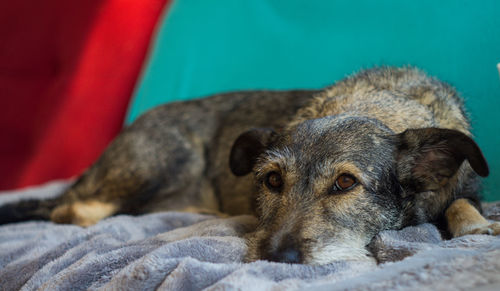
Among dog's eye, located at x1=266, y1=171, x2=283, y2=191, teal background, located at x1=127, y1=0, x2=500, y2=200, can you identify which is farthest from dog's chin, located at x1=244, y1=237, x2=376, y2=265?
teal background, located at x1=127, y1=0, x2=500, y2=200

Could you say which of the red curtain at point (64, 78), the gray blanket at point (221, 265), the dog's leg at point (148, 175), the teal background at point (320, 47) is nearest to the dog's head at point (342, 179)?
the gray blanket at point (221, 265)

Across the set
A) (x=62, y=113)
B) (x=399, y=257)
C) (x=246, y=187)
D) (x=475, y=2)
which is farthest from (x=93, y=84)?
(x=399, y=257)

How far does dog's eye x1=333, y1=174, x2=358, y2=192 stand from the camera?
216 centimetres

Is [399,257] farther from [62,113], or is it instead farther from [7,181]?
[7,181]

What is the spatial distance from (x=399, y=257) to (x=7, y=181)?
523cm

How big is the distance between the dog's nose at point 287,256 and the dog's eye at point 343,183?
46 centimetres

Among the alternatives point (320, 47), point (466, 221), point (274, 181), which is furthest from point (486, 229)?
point (320, 47)

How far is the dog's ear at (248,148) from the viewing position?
8.80ft

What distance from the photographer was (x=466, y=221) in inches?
87.2

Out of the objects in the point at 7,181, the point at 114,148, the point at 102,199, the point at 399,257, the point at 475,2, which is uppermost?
the point at 475,2

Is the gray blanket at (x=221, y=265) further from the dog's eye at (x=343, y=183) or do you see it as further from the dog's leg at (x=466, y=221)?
the dog's eye at (x=343, y=183)

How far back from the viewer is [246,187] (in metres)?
3.42

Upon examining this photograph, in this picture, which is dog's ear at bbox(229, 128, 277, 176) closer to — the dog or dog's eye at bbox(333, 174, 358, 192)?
the dog

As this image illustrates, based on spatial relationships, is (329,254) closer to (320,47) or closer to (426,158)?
(426,158)
